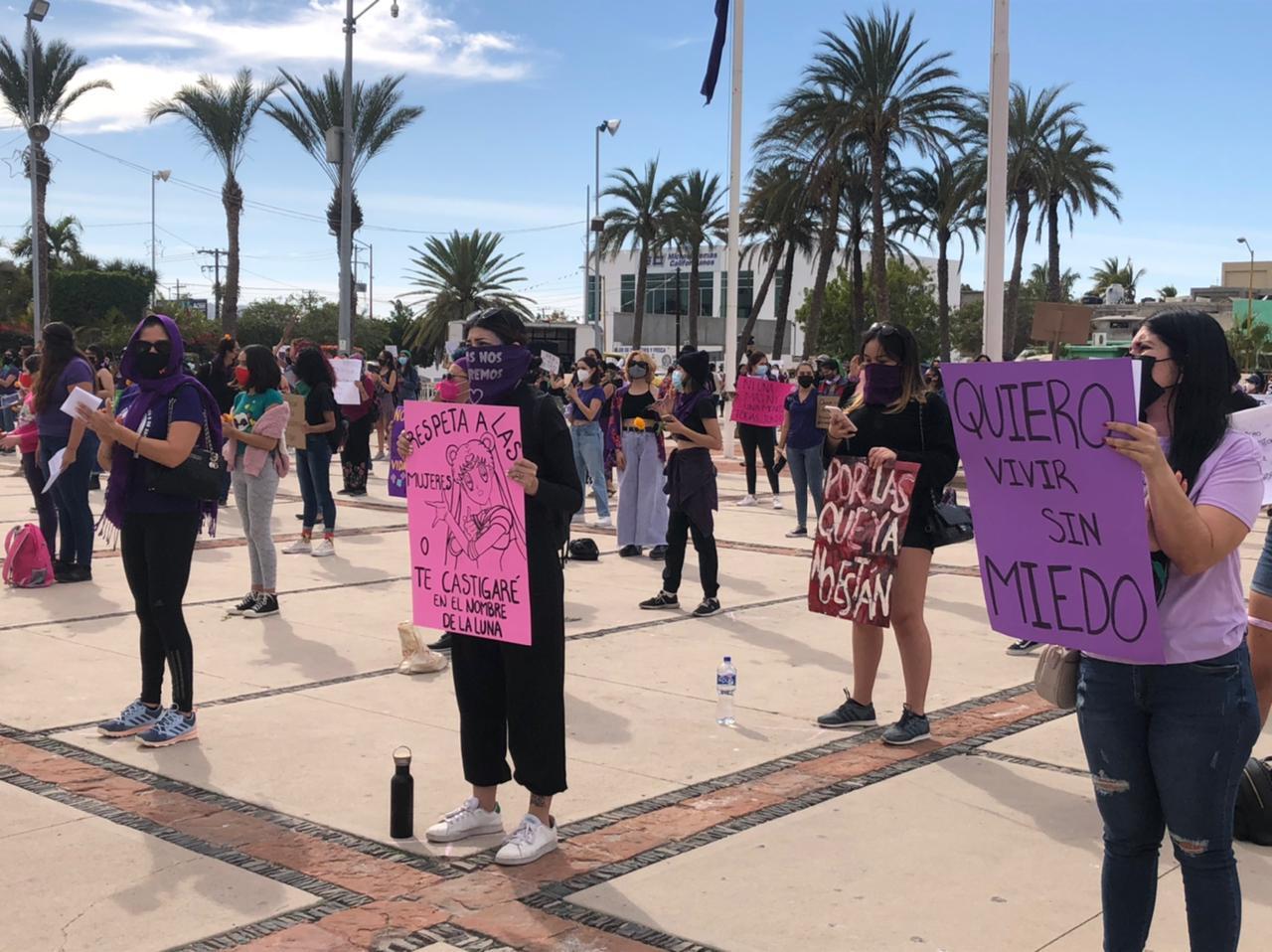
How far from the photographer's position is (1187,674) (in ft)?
10.4

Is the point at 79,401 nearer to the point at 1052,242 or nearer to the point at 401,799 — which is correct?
the point at 401,799

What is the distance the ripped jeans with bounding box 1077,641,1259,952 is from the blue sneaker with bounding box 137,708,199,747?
415cm

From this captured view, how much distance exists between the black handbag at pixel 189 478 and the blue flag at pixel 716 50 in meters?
16.4

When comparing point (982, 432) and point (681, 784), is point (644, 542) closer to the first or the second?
point (681, 784)

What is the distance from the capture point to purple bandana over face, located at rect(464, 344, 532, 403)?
4770 mm

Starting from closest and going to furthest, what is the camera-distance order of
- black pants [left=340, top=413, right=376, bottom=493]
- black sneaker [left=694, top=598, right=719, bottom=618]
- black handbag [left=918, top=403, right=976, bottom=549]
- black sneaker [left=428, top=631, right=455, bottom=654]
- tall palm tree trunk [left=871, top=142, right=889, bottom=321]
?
1. black handbag [left=918, top=403, right=976, bottom=549]
2. black sneaker [left=428, top=631, right=455, bottom=654]
3. black sneaker [left=694, top=598, right=719, bottom=618]
4. black pants [left=340, top=413, right=376, bottom=493]
5. tall palm tree trunk [left=871, top=142, right=889, bottom=321]

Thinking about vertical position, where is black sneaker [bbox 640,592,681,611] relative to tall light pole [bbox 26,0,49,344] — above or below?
below

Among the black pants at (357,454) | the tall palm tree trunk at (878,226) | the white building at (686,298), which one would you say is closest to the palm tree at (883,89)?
the tall palm tree trunk at (878,226)

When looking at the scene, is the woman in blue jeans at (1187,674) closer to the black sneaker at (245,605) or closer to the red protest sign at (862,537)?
the red protest sign at (862,537)

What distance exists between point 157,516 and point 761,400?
1110cm

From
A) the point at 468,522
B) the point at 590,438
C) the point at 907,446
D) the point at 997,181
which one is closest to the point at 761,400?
the point at 590,438

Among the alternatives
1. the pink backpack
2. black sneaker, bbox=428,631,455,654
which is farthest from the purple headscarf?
the pink backpack

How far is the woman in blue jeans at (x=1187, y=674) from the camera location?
10.3 feet

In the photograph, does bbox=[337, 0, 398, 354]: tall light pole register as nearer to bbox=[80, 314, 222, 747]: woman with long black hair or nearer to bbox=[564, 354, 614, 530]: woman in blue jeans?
bbox=[564, 354, 614, 530]: woman in blue jeans
